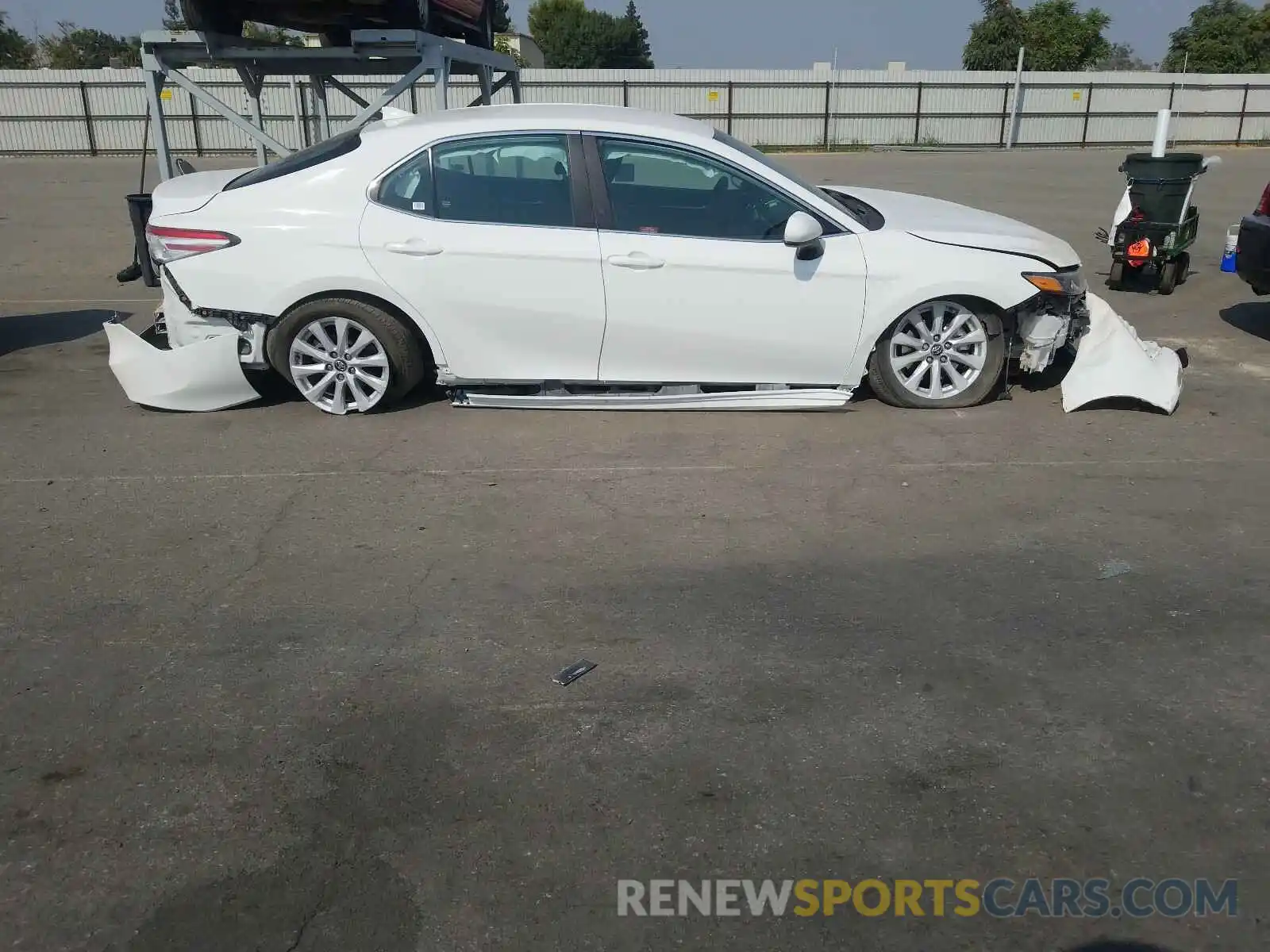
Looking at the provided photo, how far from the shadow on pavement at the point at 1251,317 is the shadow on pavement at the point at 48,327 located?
9.29 metres

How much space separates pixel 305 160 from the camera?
6.29 m

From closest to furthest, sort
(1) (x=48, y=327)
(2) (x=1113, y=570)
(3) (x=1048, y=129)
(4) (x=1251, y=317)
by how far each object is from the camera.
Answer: (2) (x=1113, y=570), (1) (x=48, y=327), (4) (x=1251, y=317), (3) (x=1048, y=129)

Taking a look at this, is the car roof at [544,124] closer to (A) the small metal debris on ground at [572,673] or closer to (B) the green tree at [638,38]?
(A) the small metal debris on ground at [572,673]

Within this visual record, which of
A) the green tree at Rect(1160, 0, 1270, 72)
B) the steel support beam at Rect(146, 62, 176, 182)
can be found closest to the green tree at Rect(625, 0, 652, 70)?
the green tree at Rect(1160, 0, 1270, 72)

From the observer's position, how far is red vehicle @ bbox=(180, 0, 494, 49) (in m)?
9.49

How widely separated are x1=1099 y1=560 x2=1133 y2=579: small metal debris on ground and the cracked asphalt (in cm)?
2

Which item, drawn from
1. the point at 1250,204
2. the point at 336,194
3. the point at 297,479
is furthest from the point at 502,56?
the point at 1250,204

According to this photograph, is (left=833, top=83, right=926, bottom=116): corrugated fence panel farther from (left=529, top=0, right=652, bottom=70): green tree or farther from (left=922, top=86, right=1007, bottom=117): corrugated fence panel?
(left=529, top=0, right=652, bottom=70): green tree

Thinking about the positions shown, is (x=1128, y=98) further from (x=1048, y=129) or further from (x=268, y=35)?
(x=268, y=35)

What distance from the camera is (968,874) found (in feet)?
9.13

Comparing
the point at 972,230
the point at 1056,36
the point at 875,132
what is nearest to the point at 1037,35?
the point at 1056,36

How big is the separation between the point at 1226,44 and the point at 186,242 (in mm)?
63433

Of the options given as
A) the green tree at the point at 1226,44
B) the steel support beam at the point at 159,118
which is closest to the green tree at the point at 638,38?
the green tree at the point at 1226,44

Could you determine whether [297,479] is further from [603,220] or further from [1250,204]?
[1250,204]
